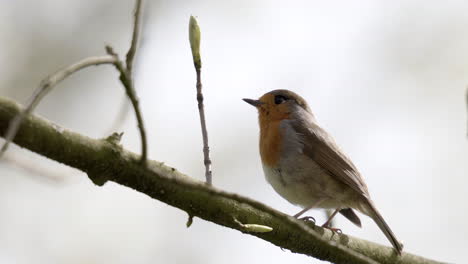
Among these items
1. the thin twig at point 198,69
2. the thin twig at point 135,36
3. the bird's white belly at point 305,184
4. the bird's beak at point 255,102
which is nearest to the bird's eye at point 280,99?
the bird's beak at point 255,102

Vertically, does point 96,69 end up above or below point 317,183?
above

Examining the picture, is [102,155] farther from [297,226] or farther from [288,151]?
[288,151]

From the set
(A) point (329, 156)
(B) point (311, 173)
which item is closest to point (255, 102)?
(A) point (329, 156)

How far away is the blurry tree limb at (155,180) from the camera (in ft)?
8.08

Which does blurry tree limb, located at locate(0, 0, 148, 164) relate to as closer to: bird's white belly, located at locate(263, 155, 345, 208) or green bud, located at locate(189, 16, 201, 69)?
green bud, located at locate(189, 16, 201, 69)

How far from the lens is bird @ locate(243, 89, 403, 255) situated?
5.25 m

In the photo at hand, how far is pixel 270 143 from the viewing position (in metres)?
5.50

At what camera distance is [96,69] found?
381 inches

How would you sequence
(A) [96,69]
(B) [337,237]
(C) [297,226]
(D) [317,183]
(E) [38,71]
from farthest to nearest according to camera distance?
1. (A) [96,69]
2. (E) [38,71]
3. (D) [317,183]
4. (B) [337,237]
5. (C) [297,226]

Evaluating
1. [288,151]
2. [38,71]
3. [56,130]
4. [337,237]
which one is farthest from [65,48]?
[56,130]

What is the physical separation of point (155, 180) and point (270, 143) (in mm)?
2694

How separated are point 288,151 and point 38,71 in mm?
4488

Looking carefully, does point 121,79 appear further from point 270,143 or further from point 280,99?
point 280,99

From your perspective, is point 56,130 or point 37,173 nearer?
point 37,173
